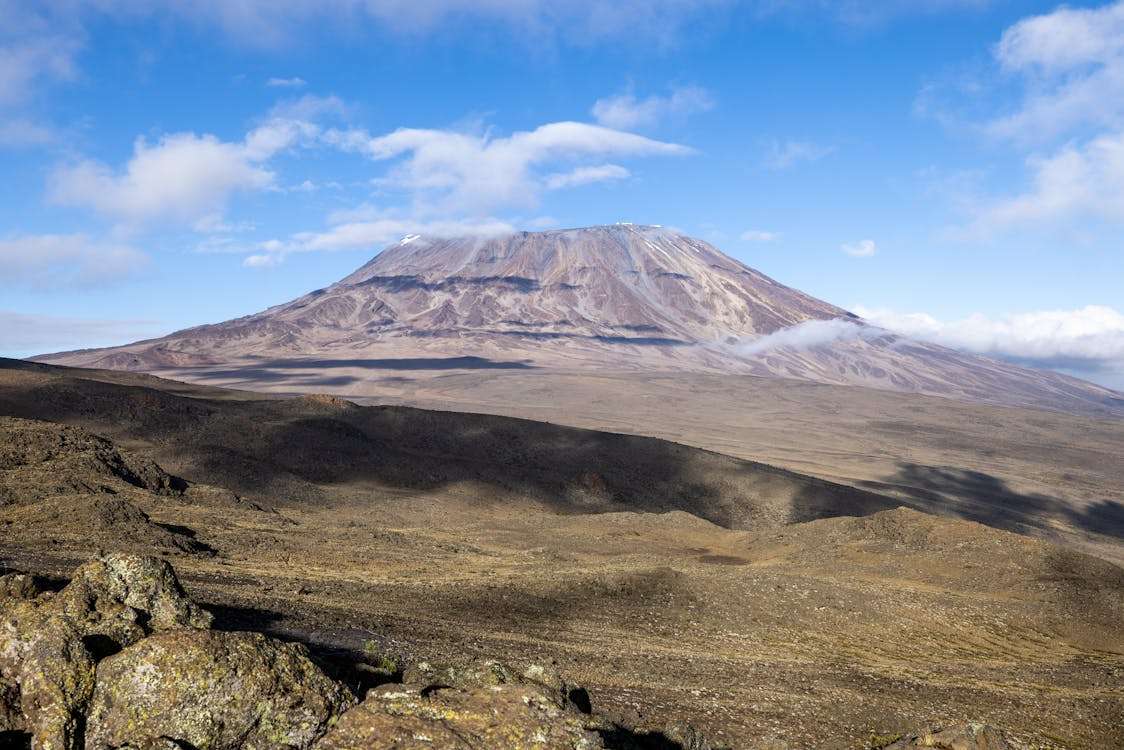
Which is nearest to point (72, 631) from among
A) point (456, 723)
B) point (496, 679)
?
point (456, 723)

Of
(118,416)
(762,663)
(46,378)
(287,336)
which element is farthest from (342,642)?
(287,336)

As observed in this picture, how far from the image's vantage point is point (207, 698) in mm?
5562

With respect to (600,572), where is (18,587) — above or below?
above

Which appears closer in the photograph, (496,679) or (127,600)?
(496,679)

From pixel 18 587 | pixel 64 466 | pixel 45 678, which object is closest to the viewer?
pixel 45 678

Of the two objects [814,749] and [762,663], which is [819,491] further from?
[814,749]

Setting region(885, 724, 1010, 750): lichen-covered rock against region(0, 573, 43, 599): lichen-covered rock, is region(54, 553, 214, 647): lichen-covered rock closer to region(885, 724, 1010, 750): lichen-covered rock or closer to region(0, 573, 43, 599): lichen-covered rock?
region(0, 573, 43, 599): lichen-covered rock

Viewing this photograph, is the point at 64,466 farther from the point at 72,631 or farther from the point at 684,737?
the point at 684,737

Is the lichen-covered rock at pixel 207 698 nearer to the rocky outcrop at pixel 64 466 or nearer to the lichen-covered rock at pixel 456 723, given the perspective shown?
the lichen-covered rock at pixel 456 723

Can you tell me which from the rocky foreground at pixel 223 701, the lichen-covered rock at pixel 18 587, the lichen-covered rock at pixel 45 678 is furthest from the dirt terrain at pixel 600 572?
the lichen-covered rock at pixel 45 678

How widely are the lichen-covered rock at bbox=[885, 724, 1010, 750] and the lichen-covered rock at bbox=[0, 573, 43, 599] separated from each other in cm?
827

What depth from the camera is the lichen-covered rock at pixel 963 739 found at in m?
7.59

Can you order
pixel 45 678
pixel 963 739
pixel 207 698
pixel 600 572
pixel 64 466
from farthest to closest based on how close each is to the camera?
pixel 64 466, pixel 600 572, pixel 963 739, pixel 45 678, pixel 207 698

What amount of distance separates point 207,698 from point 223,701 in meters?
0.11
